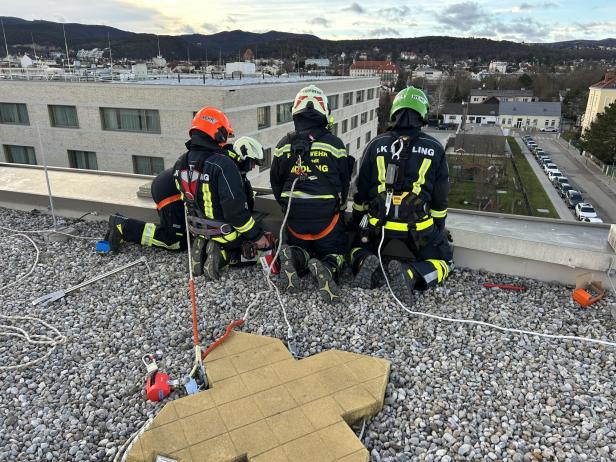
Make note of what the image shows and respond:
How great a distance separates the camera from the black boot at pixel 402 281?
4469 mm

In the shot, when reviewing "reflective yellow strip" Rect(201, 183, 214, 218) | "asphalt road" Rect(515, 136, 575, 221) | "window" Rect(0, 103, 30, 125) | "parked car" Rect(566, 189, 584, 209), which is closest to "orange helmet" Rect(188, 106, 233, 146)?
"reflective yellow strip" Rect(201, 183, 214, 218)

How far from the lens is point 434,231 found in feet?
15.7

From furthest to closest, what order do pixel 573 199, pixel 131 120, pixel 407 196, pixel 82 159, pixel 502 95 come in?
pixel 502 95 < pixel 573 199 < pixel 82 159 < pixel 131 120 < pixel 407 196

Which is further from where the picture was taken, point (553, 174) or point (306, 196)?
point (553, 174)

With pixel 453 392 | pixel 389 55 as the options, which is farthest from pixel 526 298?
pixel 389 55

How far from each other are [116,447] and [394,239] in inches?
128

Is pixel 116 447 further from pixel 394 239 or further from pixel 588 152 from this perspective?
pixel 588 152

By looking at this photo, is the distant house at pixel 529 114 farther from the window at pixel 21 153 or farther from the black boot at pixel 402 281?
the black boot at pixel 402 281

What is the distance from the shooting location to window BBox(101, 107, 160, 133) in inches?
786

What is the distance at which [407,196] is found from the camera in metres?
4.57

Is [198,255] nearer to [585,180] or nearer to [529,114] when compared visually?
[585,180]

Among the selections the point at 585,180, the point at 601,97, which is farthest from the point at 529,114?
the point at 585,180

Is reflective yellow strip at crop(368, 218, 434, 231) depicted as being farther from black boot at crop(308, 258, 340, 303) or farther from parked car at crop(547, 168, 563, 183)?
parked car at crop(547, 168, 563, 183)

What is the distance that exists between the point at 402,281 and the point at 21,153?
25.7 m
